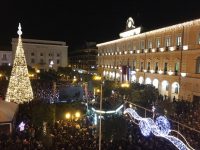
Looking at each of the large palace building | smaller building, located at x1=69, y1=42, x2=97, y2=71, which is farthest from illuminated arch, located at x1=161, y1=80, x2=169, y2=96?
smaller building, located at x1=69, y1=42, x2=97, y2=71

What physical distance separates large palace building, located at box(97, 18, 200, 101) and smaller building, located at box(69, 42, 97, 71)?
41.5 m

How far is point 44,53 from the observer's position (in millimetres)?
87000

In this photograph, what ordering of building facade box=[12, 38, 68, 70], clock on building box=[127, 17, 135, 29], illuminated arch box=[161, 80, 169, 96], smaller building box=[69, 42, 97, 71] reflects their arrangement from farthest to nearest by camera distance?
smaller building box=[69, 42, 97, 71] < building facade box=[12, 38, 68, 70] < clock on building box=[127, 17, 135, 29] < illuminated arch box=[161, 80, 169, 96]

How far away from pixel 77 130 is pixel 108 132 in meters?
3.02

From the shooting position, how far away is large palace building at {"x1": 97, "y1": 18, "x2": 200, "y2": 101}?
116ft

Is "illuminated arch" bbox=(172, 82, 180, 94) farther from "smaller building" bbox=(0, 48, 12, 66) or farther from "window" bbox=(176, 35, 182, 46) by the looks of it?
"smaller building" bbox=(0, 48, 12, 66)

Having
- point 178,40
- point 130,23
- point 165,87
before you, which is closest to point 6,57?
point 130,23

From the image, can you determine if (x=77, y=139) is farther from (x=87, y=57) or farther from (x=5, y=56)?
(x=87, y=57)

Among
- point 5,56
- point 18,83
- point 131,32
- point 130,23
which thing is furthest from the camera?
point 5,56

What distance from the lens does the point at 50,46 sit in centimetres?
8731

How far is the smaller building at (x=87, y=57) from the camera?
101438 millimetres

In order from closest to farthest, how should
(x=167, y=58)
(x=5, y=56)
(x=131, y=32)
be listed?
(x=167, y=58) → (x=131, y=32) → (x=5, y=56)

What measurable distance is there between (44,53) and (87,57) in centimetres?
2073

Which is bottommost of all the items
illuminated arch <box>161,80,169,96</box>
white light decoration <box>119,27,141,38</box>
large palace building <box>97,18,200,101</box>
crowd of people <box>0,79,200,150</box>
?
crowd of people <box>0,79,200,150</box>
